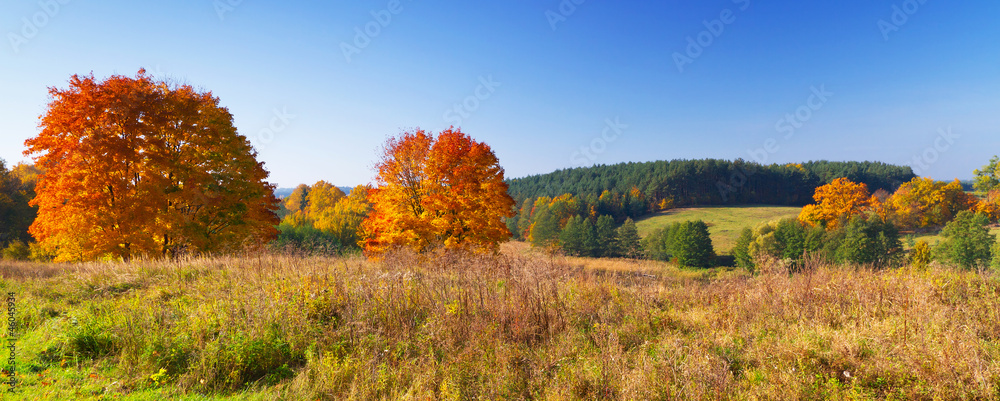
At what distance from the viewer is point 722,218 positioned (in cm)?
7575

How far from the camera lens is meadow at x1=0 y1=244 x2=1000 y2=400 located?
13.4 ft

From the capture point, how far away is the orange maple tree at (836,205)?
49438 mm

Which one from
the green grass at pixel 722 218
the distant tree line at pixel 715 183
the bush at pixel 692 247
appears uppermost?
the distant tree line at pixel 715 183

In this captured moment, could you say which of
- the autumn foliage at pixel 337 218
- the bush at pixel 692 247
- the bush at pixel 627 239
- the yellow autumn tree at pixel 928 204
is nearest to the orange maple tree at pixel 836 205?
the yellow autumn tree at pixel 928 204

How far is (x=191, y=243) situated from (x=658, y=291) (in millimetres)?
16988

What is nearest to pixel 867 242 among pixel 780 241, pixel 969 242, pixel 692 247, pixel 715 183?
pixel 969 242

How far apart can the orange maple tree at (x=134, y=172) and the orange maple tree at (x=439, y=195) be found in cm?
626

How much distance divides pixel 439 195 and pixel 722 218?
75.2m

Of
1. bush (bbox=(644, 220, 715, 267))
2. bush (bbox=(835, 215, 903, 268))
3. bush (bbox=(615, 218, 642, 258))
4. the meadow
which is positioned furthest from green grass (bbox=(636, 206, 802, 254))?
the meadow

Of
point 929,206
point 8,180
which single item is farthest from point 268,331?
point 929,206

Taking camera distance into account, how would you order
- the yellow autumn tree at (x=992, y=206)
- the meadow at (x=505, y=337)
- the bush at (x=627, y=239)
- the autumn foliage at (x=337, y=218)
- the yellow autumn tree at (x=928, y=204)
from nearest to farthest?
the meadow at (x=505, y=337), the autumn foliage at (x=337, y=218), the yellow autumn tree at (x=992, y=206), the yellow autumn tree at (x=928, y=204), the bush at (x=627, y=239)

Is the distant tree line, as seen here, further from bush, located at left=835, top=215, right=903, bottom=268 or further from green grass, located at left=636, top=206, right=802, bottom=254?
bush, located at left=835, top=215, right=903, bottom=268

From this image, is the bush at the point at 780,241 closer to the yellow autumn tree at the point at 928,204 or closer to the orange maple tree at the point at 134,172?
the yellow autumn tree at the point at 928,204

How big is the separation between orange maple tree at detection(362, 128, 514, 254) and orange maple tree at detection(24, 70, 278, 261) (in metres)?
6.26
